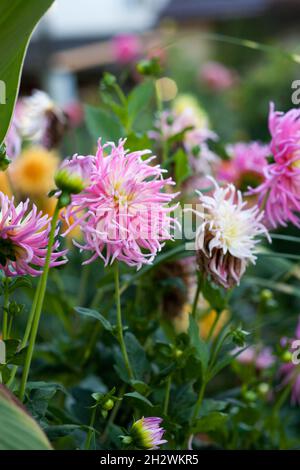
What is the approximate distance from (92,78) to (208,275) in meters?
3.75

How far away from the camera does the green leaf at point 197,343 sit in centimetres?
45

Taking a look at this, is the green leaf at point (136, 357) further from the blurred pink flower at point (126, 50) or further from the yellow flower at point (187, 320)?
the blurred pink flower at point (126, 50)

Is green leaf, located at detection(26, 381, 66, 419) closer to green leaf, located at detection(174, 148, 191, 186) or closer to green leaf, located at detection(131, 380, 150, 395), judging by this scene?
green leaf, located at detection(131, 380, 150, 395)

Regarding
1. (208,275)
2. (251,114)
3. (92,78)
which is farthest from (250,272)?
(92,78)

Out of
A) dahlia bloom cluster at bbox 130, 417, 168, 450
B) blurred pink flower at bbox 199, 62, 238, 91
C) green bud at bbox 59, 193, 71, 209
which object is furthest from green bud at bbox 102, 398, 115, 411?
blurred pink flower at bbox 199, 62, 238, 91

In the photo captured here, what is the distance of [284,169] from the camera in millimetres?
497

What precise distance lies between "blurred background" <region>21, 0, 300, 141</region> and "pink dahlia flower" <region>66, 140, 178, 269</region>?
0.13 m

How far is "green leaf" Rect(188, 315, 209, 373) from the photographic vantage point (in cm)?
45

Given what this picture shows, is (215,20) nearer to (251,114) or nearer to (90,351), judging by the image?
(251,114)

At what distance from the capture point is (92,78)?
4.11m

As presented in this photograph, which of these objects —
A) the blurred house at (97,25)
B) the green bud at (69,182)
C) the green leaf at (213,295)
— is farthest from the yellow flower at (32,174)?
the blurred house at (97,25)

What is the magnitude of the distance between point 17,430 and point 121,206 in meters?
0.13

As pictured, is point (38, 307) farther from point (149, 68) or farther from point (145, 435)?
point (149, 68)

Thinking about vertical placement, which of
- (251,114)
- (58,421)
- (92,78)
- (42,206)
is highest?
(92,78)
